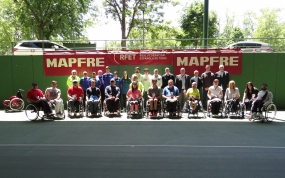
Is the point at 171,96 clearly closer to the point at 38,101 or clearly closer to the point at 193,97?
the point at 193,97

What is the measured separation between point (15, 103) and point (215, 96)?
27.0 feet

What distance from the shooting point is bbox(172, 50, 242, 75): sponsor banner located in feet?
38.8

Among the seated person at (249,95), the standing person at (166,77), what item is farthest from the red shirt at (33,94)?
the seated person at (249,95)

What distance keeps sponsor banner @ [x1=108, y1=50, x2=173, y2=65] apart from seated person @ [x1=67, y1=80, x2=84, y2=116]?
252 centimetres

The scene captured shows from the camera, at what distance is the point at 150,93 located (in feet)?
32.8

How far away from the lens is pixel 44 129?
26.2ft

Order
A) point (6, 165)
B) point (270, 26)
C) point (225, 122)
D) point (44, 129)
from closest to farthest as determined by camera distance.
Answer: point (6, 165) < point (44, 129) < point (225, 122) < point (270, 26)

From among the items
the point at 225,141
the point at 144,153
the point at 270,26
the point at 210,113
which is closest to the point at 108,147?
the point at 144,153

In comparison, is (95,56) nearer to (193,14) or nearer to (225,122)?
(225,122)

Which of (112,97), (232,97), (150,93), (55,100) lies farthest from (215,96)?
(55,100)

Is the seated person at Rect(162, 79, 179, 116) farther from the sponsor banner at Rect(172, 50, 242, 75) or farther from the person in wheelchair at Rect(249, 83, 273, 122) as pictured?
the person in wheelchair at Rect(249, 83, 273, 122)

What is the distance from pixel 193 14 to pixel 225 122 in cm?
1904

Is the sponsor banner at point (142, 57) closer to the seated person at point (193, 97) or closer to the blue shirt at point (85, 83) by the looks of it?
the blue shirt at point (85, 83)

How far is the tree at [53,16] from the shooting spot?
76.6 ft
